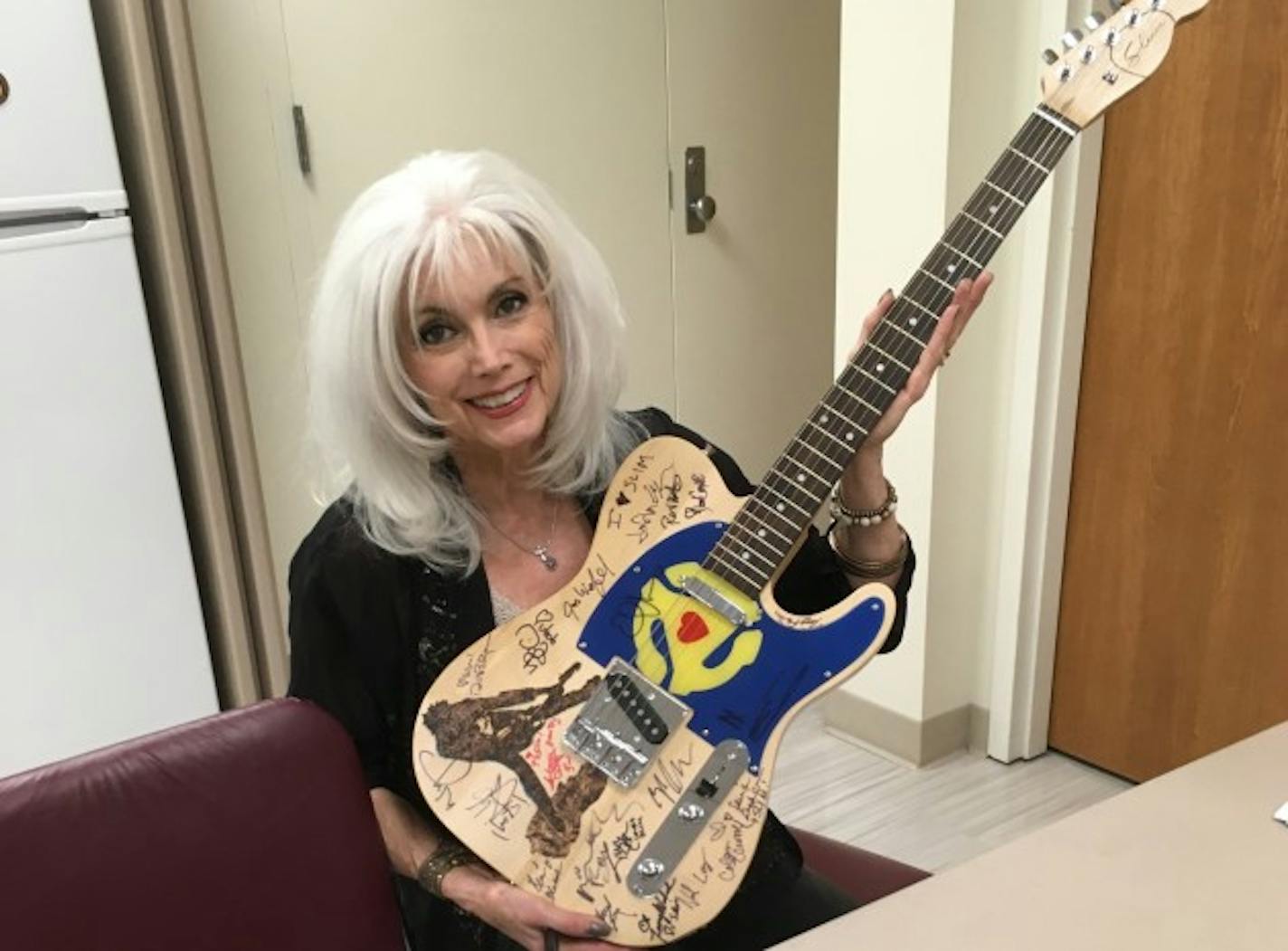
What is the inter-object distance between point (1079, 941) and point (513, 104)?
2.07m

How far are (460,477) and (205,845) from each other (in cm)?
44

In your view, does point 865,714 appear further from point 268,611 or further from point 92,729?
point 92,729

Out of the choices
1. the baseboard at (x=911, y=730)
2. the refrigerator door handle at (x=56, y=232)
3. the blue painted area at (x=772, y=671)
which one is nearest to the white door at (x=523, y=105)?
the refrigerator door handle at (x=56, y=232)

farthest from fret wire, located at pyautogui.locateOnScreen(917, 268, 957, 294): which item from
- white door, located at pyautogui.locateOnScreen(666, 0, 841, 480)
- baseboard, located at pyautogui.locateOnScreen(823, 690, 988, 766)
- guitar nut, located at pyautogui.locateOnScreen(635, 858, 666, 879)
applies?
white door, located at pyautogui.locateOnScreen(666, 0, 841, 480)

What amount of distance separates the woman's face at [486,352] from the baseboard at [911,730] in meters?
1.49

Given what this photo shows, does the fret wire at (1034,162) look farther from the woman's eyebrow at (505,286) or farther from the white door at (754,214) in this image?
the white door at (754,214)

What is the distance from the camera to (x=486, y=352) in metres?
1.06

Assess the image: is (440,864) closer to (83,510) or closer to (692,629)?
(692,629)

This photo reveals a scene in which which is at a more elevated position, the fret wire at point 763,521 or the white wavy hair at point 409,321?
the white wavy hair at point 409,321

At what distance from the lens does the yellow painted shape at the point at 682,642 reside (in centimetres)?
104

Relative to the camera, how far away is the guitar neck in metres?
0.98

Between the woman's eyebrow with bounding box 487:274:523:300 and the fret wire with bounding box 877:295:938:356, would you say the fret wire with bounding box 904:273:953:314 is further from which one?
the woman's eyebrow with bounding box 487:274:523:300

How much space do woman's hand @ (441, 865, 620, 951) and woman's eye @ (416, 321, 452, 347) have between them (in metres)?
0.51

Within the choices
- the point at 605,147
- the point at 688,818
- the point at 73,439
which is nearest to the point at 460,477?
the point at 688,818
